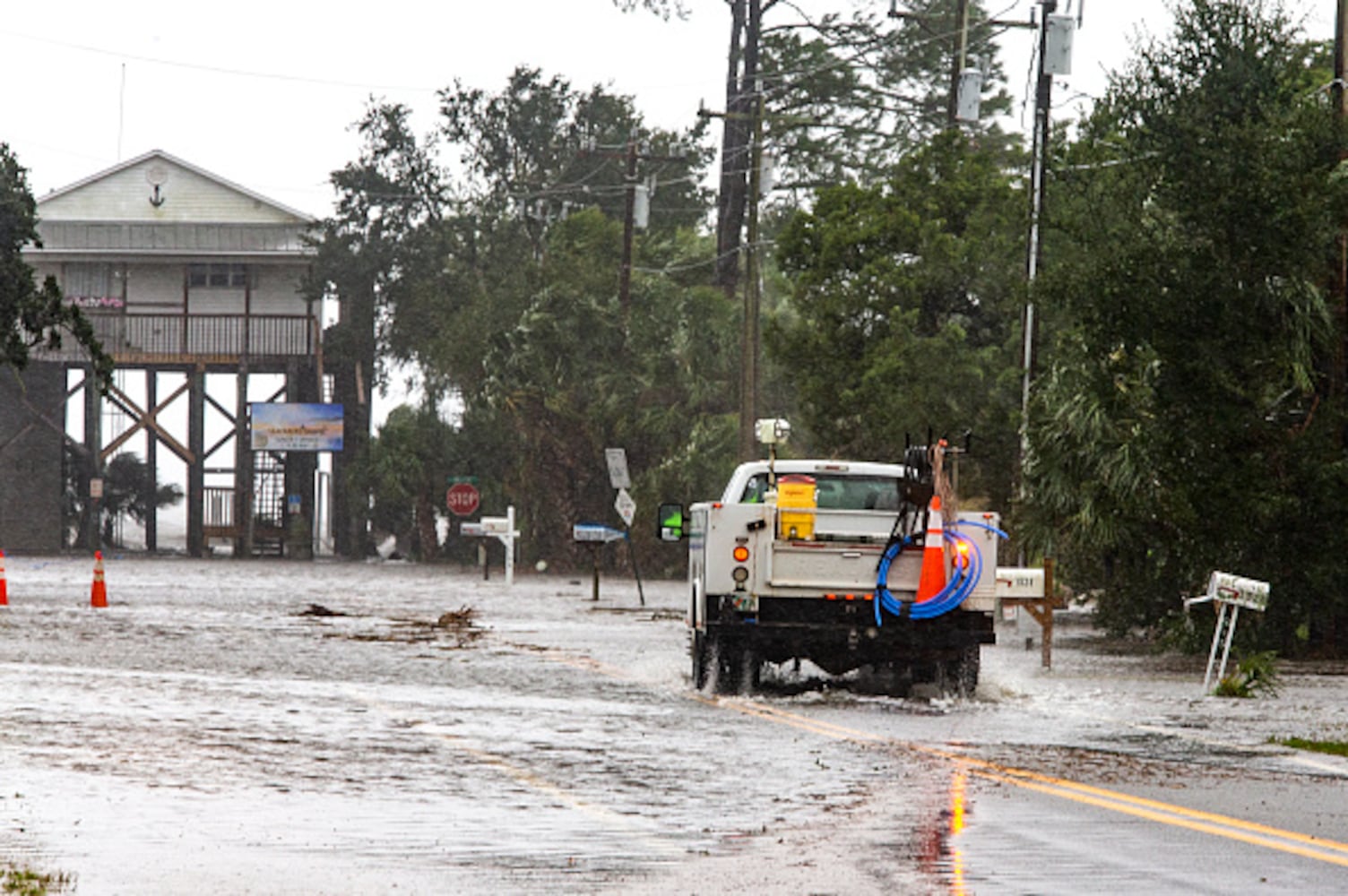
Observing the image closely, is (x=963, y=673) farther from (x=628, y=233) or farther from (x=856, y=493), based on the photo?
(x=628, y=233)

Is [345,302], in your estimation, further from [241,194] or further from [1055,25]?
[1055,25]

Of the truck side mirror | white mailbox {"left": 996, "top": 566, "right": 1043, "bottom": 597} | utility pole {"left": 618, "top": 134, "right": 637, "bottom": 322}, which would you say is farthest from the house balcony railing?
the truck side mirror

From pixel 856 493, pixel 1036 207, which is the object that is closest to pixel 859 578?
pixel 856 493

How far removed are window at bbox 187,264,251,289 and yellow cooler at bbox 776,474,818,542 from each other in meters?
52.5

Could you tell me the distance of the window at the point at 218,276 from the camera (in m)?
69.2

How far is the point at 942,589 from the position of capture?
59.2 ft

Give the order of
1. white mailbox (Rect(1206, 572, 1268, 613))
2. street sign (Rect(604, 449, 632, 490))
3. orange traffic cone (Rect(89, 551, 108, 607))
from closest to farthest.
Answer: white mailbox (Rect(1206, 572, 1268, 613)) → orange traffic cone (Rect(89, 551, 108, 607)) → street sign (Rect(604, 449, 632, 490))

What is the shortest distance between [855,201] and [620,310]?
1522 cm

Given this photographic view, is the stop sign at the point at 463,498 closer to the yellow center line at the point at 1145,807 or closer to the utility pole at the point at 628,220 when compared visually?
the utility pole at the point at 628,220

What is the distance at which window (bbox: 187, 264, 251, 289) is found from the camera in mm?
69250

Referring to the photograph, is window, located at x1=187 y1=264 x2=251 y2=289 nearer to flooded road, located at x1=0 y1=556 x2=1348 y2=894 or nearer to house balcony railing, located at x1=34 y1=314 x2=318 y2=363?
house balcony railing, located at x1=34 y1=314 x2=318 y2=363

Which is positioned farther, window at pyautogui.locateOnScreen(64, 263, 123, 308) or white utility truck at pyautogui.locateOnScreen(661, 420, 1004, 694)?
window at pyautogui.locateOnScreen(64, 263, 123, 308)

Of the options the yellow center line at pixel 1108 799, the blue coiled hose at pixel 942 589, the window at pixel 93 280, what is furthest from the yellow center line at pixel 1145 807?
the window at pixel 93 280

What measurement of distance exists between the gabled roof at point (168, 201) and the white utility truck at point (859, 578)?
53367mm
